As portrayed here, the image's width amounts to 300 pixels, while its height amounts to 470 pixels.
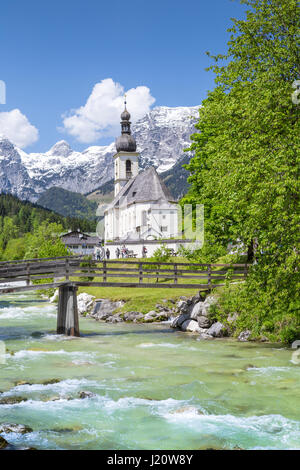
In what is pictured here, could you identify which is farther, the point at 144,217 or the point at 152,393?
the point at 144,217

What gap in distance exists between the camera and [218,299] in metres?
26.9

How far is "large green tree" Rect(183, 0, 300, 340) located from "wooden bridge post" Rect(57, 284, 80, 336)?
9264 millimetres

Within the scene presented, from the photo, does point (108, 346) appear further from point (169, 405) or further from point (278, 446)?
point (278, 446)

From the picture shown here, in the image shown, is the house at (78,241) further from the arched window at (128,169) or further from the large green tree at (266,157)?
the large green tree at (266,157)

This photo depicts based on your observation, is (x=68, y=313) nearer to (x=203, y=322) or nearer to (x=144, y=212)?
(x=203, y=322)

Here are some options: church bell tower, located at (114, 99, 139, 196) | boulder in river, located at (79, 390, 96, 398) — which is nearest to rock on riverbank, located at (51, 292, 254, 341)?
boulder in river, located at (79, 390, 96, 398)

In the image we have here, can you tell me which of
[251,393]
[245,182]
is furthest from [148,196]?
[251,393]

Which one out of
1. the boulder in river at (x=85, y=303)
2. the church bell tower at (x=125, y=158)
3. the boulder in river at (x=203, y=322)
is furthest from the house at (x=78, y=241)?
the boulder in river at (x=203, y=322)

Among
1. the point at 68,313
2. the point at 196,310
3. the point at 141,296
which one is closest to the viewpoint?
the point at 68,313

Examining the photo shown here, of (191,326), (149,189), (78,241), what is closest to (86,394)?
(191,326)

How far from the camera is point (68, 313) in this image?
2659 cm

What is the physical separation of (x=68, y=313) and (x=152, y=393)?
12.9m

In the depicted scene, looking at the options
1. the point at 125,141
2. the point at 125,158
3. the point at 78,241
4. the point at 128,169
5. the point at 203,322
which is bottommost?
the point at 203,322
